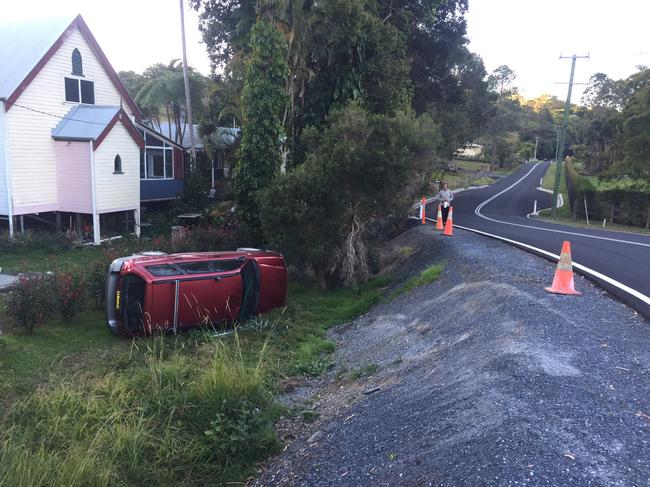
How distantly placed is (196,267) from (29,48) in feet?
51.5

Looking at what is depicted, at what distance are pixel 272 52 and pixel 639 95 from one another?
2304 cm

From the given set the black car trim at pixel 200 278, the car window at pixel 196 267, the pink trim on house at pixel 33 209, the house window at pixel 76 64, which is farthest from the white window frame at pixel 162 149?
the black car trim at pixel 200 278

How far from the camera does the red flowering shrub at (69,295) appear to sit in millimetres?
11195

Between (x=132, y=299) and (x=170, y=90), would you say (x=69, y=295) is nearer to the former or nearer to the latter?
(x=132, y=299)

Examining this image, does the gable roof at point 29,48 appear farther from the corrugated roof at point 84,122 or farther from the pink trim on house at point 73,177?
the pink trim on house at point 73,177

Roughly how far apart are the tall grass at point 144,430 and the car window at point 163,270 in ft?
9.89

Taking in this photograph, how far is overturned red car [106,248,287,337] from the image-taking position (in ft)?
32.0

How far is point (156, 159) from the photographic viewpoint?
26.6 metres

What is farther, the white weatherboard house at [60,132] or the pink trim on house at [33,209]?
the pink trim on house at [33,209]

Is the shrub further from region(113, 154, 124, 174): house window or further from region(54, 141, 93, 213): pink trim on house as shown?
region(113, 154, 124, 174): house window

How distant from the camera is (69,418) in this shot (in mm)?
5828

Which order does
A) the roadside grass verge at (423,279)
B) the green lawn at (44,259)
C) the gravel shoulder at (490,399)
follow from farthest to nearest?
the green lawn at (44,259) → the roadside grass verge at (423,279) → the gravel shoulder at (490,399)

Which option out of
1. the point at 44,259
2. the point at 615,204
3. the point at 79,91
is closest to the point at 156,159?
the point at 79,91

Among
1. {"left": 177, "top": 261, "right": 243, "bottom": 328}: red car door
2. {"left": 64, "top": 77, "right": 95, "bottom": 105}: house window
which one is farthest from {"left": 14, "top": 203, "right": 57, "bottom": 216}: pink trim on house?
{"left": 177, "top": 261, "right": 243, "bottom": 328}: red car door
